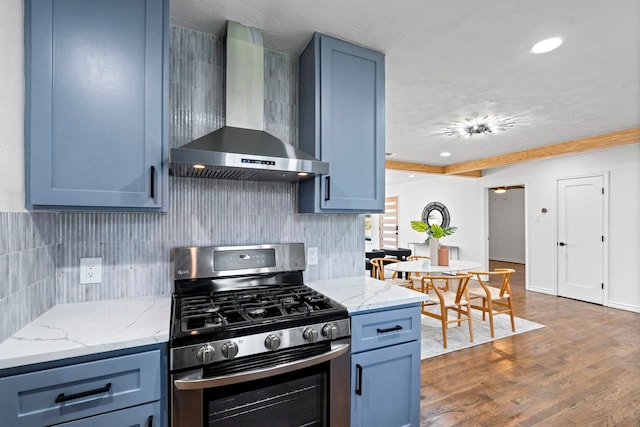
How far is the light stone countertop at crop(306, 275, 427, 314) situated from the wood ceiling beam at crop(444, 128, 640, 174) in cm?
427

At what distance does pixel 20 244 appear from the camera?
4.02ft

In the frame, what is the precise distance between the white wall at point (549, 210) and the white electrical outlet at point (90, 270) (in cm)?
631

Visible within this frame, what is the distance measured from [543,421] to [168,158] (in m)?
2.84

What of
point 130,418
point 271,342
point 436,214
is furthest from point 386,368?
point 436,214

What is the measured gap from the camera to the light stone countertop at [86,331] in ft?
3.41

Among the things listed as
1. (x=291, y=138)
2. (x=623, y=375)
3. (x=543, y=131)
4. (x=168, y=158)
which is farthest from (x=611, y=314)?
(x=168, y=158)

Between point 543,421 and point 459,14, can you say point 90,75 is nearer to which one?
point 459,14

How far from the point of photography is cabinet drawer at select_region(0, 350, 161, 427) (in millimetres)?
1010

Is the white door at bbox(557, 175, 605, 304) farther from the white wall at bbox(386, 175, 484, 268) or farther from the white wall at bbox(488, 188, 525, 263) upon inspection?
the white wall at bbox(488, 188, 525, 263)

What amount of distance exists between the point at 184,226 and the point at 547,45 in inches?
103

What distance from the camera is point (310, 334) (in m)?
1.39

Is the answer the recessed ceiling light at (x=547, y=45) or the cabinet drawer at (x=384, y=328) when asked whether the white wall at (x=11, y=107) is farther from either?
the recessed ceiling light at (x=547, y=45)

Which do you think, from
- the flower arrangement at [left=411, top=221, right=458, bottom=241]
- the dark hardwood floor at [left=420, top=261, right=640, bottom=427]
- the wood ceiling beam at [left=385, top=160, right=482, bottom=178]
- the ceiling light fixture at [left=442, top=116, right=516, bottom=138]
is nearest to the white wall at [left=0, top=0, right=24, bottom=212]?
the dark hardwood floor at [left=420, top=261, right=640, bottom=427]

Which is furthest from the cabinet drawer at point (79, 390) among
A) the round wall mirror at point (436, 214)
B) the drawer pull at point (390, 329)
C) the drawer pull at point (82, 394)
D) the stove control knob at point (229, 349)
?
the round wall mirror at point (436, 214)
